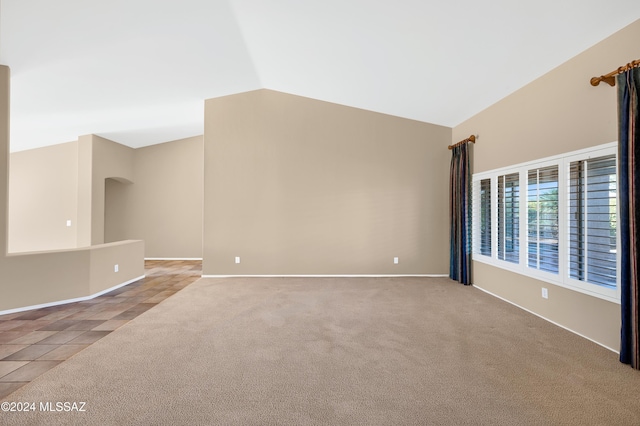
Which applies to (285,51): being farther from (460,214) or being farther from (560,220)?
(560,220)

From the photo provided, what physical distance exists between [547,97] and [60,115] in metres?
7.19

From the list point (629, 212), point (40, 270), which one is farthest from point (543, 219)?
point (40, 270)

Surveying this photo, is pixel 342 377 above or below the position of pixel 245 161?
below

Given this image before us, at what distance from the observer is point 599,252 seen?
9.35 feet

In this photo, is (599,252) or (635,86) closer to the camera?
(635,86)

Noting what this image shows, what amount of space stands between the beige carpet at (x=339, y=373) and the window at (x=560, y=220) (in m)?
0.61

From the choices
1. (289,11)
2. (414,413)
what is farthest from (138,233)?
(414,413)

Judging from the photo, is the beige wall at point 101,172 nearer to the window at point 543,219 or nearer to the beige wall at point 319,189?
the beige wall at point 319,189

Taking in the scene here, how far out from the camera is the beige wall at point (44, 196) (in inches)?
260

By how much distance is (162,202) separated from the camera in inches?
304

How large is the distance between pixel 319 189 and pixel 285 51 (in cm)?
241

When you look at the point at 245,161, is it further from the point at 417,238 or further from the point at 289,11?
the point at 417,238

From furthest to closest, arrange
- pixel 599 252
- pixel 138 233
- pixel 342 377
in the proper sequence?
pixel 138 233 → pixel 599 252 → pixel 342 377

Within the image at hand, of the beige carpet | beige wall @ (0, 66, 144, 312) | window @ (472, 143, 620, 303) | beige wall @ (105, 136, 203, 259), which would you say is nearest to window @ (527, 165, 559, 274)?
window @ (472, 143, 620, 303)
